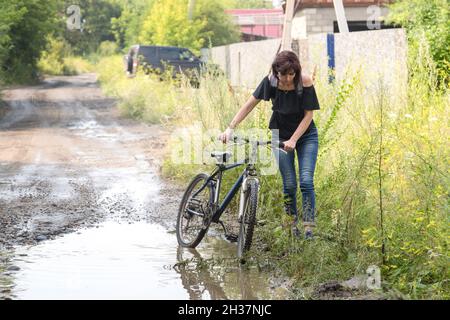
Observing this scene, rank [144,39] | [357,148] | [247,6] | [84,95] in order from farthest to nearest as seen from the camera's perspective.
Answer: [247,6] < [144,39] < [84,95] < [357,148]

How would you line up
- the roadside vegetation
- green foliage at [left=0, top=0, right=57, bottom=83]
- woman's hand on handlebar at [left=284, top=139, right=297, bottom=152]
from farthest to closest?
green foliage at [left=0, top=0, right=57, bottom=83] < woman's hand on handlebar at [left=284, top=139, right=297, bottom=152] < the roadside vegetation

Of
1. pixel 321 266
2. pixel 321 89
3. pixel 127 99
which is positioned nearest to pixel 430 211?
pixel 321 266

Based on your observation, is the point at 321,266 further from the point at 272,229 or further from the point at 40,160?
the point at 40,160

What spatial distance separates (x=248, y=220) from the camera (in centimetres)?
755

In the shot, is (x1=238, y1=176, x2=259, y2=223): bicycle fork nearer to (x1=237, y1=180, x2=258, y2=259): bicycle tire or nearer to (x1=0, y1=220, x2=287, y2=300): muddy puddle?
(x1=237, y1=180, x2=258, y2=259): bicycle tire

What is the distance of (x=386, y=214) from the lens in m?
7.29

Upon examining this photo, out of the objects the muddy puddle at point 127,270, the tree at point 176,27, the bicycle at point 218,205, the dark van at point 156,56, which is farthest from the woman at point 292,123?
the tree at point 176,27

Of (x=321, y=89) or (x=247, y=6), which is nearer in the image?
(x=321, y=89)

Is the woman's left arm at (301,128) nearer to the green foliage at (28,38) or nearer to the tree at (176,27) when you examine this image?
the green foliage at (28,38)

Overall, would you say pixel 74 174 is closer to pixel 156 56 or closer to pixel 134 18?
pixel 156 56

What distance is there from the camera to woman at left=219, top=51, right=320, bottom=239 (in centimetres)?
757

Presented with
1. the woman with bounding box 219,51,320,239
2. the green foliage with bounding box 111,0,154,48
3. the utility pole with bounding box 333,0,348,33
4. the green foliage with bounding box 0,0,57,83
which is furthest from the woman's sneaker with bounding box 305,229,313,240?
the green foliage with bounding box 111,0,154,48
